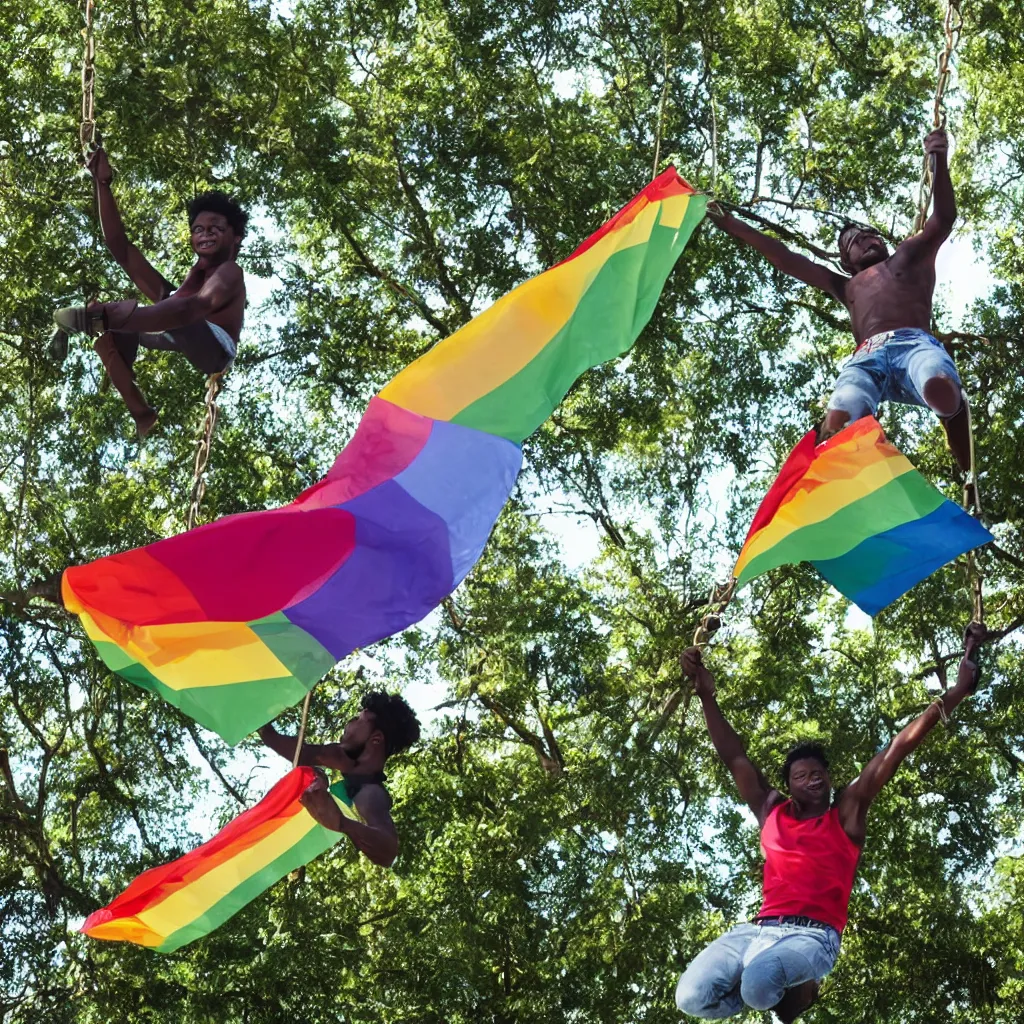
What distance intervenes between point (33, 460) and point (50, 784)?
7.70 ft

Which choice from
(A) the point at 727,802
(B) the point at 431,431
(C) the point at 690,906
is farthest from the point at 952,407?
(A) the point at 727,802

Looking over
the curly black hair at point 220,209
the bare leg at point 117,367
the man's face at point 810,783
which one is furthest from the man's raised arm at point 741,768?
the curly black hair at point 220,209

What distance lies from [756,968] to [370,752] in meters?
1.64

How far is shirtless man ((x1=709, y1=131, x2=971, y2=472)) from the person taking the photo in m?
6.15

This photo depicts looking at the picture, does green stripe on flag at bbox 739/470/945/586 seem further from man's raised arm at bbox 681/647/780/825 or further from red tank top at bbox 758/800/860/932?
red tank top at bbox 758/800/860/932

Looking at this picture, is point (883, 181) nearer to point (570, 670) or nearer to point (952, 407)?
point (570, 670)

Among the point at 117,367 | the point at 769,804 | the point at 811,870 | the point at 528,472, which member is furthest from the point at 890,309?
the point at 528,472

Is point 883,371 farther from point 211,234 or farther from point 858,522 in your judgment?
point 211,234

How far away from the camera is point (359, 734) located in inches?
250

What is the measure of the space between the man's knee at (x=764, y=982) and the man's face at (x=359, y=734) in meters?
1.67

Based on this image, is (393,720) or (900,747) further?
(393,720)

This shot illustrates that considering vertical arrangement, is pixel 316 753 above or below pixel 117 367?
below

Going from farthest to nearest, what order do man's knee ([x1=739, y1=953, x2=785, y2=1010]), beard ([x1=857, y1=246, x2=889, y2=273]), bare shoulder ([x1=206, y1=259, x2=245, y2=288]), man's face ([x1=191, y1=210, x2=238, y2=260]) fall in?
beard ([x1=857, y1=246, x2=889, y2=273]) → man's face ([x1=191, y1=210, x2=238, y2=260]) → bare shoulder ([x1=206, y1=259, x2=245, y2=288]) → man's knee ([x1=739, y1=953, x2=785, y2=1010])

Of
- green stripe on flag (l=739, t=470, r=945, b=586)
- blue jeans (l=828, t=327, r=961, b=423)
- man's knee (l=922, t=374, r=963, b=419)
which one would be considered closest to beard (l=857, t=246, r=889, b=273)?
blue jeans (l=828, t=327, r=961, b=423)
